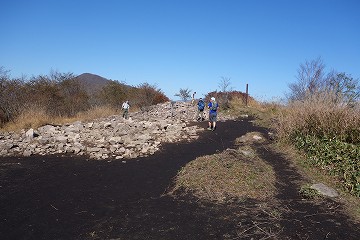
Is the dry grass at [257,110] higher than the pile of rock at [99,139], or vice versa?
the dry grass at [257,110]

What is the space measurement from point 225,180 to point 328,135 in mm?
4364

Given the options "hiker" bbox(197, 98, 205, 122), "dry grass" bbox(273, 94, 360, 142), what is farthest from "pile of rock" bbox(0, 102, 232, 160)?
"dry grass" bbox(273, 94, 360, 142)

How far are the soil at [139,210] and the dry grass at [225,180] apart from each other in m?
0.26

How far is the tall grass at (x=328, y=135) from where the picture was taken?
22.2ft

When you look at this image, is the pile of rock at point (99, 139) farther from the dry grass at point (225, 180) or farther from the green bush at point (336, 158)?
the green bush at point (336, 158)

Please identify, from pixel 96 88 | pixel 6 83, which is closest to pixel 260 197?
pixel 6 83

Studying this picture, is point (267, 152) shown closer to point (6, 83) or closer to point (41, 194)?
point (41, 194)

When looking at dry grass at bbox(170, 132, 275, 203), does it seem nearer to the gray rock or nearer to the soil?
the soil

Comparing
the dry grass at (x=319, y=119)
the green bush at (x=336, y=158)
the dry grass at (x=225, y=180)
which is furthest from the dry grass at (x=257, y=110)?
the dry grass at (x=225, y=180)

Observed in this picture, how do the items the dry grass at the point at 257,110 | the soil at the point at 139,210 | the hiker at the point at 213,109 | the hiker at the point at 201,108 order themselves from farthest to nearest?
the dry grass at the point at 257,110
the hiker at the point at 201,108
the hiker at the point at 213,109
the soil at the point at 139,210

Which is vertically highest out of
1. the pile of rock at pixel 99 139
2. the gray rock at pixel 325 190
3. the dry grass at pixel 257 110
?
the dry grass at pixel 257 110

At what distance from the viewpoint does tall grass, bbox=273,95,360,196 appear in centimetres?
676

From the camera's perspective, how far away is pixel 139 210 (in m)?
5.23

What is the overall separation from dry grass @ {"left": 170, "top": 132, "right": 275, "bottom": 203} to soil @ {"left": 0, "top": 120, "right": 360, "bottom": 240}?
0.87 ft
